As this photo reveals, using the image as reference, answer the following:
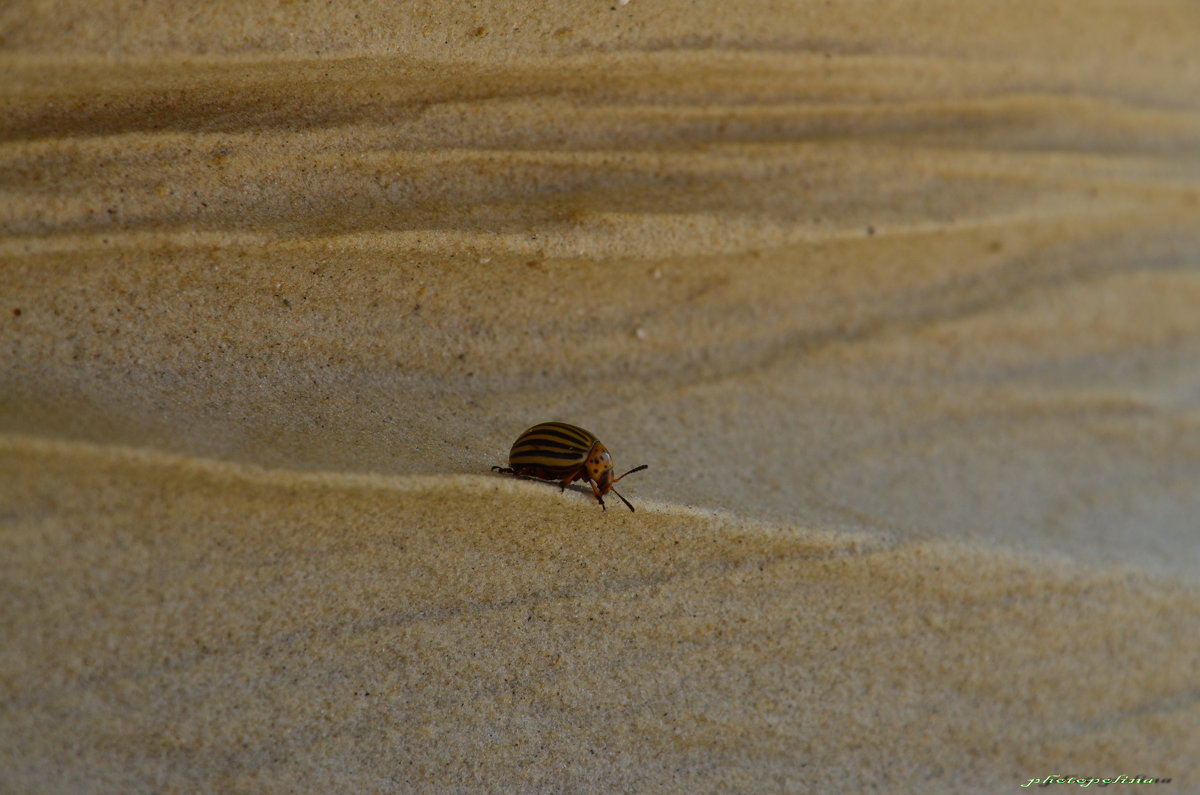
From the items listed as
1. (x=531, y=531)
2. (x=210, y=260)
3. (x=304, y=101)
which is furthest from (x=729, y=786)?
(x=304, y=101)

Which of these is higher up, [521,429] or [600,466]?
[521,429]

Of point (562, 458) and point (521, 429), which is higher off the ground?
point (521, 429)

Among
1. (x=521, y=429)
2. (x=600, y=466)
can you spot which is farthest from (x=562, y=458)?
(x=521, y=429)

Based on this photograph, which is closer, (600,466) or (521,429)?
(600,466)

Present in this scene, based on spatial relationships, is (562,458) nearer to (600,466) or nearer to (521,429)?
(600,466)
